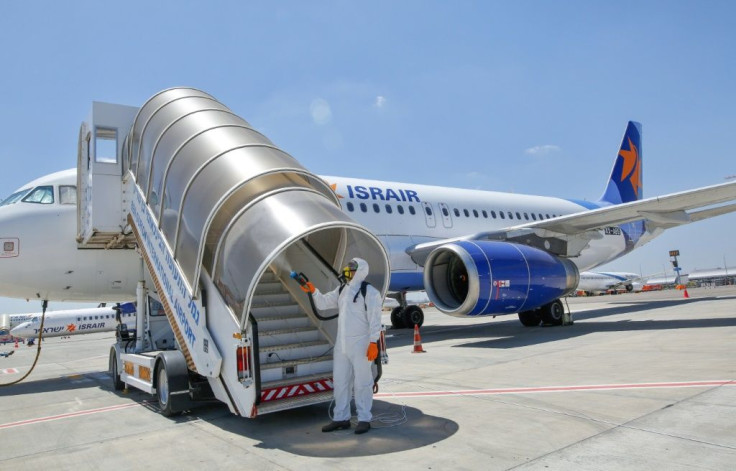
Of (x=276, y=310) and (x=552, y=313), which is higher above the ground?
(x=276, y=310)

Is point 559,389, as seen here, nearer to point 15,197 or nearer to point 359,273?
point 359,273

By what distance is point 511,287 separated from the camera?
34.9 ft

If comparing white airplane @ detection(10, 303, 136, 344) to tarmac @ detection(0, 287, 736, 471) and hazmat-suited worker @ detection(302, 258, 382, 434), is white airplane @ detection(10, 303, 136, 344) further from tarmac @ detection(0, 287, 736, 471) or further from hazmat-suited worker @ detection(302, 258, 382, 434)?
hazmat-suited worker @ detection(302, 258, 382, 434)

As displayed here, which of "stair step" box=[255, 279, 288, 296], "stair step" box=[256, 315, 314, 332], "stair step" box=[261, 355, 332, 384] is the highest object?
"stair step" box=[255, 279, 288, 296]

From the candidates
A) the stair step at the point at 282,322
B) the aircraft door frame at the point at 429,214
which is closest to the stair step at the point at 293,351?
the stair step at the point at 282,322

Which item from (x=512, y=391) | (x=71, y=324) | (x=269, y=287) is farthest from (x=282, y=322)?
(x=71, y=324)

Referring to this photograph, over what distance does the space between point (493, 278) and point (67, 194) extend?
781 centimetres

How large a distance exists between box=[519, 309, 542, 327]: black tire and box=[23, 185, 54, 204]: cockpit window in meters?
10.8

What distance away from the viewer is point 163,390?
19.5ft

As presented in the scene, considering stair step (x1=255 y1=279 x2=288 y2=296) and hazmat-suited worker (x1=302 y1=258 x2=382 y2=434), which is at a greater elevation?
stair step (x1=255 y1=279 x2=288 y2=296)

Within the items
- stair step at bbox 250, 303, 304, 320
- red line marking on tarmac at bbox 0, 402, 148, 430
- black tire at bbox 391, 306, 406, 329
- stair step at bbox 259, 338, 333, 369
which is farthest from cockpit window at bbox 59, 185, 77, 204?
black tire at bbox 391, 306, 406, 329

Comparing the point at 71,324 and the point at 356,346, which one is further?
the point at 71,324

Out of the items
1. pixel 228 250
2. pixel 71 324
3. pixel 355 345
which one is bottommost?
pixel 71 324

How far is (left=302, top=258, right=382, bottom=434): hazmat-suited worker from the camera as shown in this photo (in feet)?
15.5
